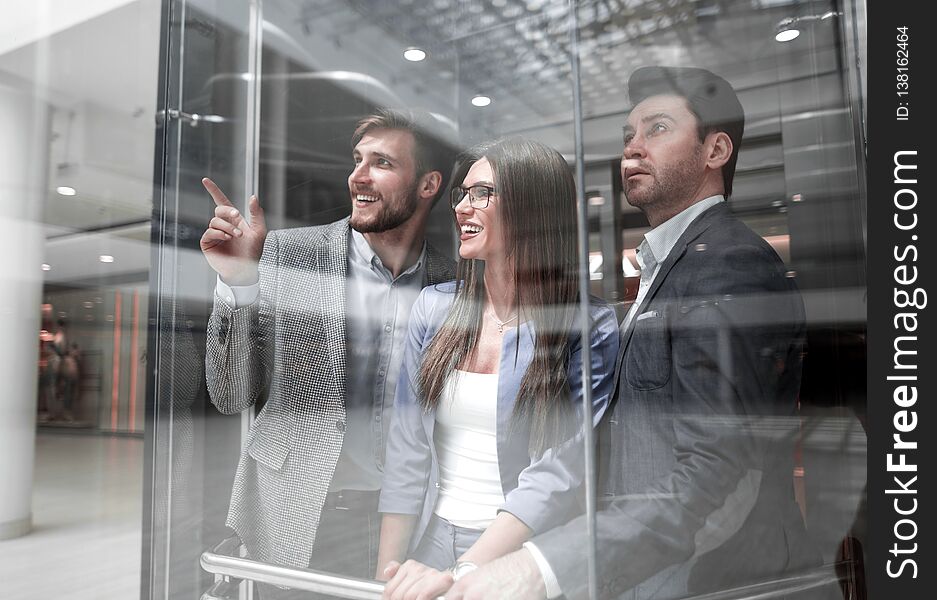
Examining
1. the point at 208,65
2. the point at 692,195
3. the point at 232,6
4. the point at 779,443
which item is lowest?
the point at 779,443

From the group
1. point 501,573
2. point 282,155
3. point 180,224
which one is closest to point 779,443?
point 501,573

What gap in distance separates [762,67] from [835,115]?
0.19 meters

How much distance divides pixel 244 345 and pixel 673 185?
4.57 ft

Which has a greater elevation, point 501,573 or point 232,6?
point 232,6

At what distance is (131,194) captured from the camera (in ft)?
8.41

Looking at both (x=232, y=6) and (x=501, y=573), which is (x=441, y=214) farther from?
(x=232, y=6)

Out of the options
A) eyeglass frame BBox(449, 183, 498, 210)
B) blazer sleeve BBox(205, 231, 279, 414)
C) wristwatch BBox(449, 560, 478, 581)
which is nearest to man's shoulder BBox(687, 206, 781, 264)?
eyeglass frame BBox(449, 183, 498, 210)

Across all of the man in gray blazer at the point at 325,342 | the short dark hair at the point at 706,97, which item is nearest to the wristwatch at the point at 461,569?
the man in gray blazer at the point at 325,342

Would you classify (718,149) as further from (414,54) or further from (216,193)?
(216,193)

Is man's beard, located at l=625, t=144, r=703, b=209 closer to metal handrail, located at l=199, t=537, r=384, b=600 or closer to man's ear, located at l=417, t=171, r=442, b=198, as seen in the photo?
man's ear, located at l=417, t=171, r=442, b=198

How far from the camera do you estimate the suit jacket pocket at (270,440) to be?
2070 mm

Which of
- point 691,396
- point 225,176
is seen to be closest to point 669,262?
point 691,396

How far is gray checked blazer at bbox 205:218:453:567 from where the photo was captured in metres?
2.00

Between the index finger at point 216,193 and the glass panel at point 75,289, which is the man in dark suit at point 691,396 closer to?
the index finger at point 216,193
